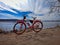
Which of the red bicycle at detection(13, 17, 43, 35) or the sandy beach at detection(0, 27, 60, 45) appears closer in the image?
the sandy beach at detection(0, 27, 60, 45)

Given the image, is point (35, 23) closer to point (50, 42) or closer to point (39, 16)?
point (39, 16)

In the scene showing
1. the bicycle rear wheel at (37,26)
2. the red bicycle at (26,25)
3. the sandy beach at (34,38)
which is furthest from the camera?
the bicycle rear wheel at (37,26)

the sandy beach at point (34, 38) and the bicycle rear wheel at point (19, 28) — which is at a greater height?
the bicycle rear wheel at point (19, 28)

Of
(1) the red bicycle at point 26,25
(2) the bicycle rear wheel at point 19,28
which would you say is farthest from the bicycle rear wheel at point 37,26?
(2) the bicycle rear wheel at point 19,28

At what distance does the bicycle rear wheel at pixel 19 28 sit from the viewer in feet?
12.1

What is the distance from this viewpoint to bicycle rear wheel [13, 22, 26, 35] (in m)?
3.68

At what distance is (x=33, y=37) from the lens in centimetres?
348

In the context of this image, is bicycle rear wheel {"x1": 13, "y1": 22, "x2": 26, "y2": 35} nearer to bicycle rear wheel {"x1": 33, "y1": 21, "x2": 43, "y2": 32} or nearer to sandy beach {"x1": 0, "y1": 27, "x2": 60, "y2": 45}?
sandy beach {"x1": 0, "y1": 27, "x2": 60, "y2": 45}

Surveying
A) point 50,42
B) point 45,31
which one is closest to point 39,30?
point 45,31

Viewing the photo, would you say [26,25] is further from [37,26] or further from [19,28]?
[37,26]

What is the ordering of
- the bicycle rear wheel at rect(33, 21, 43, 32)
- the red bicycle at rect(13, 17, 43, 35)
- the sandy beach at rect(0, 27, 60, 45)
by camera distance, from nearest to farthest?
the sandy beach at rect(0, 27, 60, 45)
the red bicycle at rect(13, 17, 43, 35)
the bicycle rear wheel at rect(33, 21, 43, 32)

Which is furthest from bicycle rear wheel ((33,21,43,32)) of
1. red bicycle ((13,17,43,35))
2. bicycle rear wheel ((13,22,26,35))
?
bicycle rear wheel ((13,22,26,35))

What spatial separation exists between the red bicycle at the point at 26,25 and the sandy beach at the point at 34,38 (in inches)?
3.5

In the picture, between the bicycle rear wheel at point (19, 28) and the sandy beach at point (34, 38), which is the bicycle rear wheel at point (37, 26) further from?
the bicycle rear wheel at point (19, 28)
